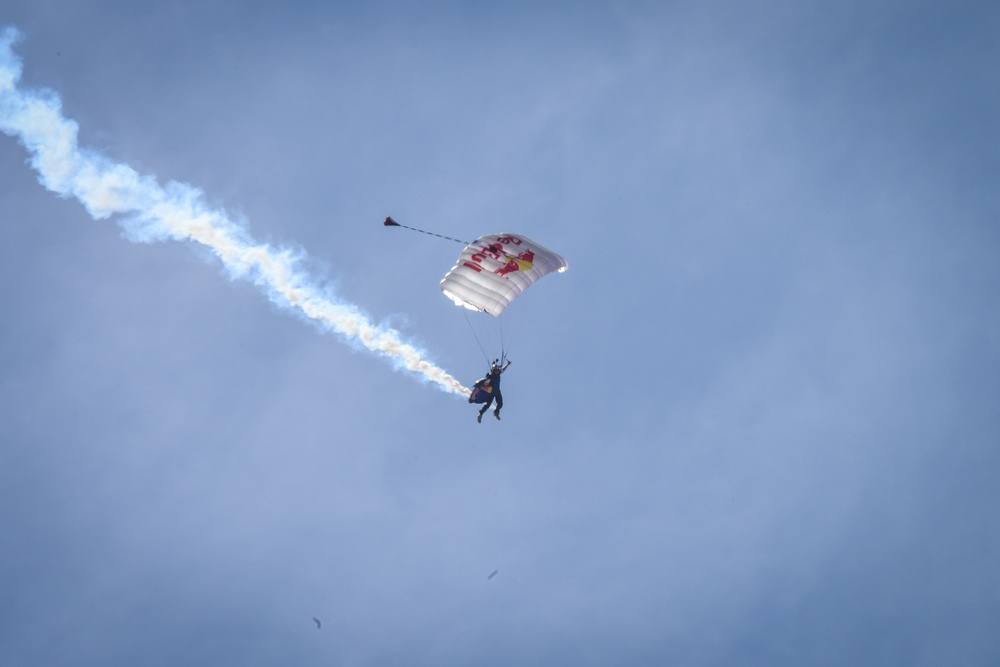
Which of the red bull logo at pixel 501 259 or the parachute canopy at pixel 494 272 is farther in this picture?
the red bull logo at pixel 501 259

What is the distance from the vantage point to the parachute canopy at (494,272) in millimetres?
31359

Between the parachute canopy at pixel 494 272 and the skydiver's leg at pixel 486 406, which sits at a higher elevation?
the parachute canopy at pixel 494 272

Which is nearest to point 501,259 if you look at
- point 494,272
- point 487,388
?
point 494,272

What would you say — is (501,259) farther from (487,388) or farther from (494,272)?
(487,388)

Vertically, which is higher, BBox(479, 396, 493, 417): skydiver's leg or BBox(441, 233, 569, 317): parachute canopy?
BBox(441, 233, 569, 317): parachute canopy

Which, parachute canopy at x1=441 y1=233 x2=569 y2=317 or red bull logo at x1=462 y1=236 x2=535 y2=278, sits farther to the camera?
red bull logo at x1=462 y1=236 x2=535 y2=278

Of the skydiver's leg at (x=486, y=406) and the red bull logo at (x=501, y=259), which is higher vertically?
the red bull logo at (x=501, y=259)

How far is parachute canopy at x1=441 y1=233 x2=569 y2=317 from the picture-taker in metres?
31.4

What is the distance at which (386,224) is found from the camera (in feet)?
95.9

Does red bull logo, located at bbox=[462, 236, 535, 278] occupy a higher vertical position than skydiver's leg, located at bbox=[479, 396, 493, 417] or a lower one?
higher

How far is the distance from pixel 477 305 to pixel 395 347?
5372 millimetres

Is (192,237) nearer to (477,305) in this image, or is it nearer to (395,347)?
(395,347)

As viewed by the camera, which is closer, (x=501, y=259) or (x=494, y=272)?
(x=494, y=272)

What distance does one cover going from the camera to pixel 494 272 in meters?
31.8
